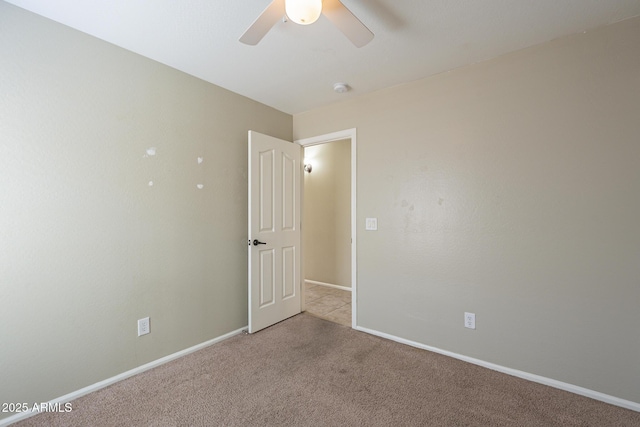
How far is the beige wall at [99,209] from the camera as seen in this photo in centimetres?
164

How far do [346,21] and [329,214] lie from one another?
11.1ft

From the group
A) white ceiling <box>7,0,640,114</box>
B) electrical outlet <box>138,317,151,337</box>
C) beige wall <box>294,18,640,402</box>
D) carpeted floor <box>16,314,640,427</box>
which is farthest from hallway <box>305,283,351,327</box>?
white ceiling <box>7,0,640,114</box>

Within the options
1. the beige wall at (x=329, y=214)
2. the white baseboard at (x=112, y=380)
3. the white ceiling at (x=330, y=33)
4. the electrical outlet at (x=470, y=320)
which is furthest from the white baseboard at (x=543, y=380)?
the white ceiling at (x=330, y=33)

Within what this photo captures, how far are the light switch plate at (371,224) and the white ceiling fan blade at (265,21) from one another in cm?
183

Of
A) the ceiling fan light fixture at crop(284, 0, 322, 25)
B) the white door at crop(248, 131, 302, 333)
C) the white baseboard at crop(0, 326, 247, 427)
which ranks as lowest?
the white baseboard at crop(0, 326, 247, 427)

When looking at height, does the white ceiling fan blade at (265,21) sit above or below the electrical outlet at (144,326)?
above

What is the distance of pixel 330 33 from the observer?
187 centimetres

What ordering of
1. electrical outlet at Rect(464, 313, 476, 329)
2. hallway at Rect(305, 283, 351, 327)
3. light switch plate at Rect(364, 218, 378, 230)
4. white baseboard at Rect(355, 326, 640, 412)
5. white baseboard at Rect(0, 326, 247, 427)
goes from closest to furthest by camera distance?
white baseboard at Rect(0, 326, 247, 427)
white baseboard at Rect(355, 326, 640, 412)
electrical outlet at Rect(464, 313, 476, 329)
light switch plate at Rect(364, 218, 378, 230)
hallway at Rect(305, 283, 351, 327)

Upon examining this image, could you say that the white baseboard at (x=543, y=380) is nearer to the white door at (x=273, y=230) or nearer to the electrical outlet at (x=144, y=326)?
the white door at (x=273, y=230)

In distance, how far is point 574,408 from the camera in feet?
5.67

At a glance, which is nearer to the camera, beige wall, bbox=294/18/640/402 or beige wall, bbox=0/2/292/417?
beige wall, bbox=0/2/292/417

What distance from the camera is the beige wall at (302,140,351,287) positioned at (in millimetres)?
4438

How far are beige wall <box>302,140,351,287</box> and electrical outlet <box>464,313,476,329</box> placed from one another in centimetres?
225

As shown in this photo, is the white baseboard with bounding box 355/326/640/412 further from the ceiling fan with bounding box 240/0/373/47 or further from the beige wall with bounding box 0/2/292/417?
→ the ceiling fan with bounding box 240/0/373/47
